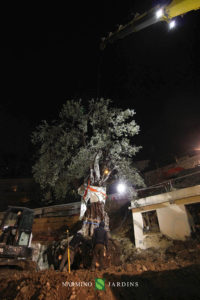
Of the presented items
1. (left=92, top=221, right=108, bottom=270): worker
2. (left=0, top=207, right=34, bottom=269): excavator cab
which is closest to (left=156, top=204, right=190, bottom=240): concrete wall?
(left=92, top=221, right=108, bottom=270): worker

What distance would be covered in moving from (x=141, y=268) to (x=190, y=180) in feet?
42.9

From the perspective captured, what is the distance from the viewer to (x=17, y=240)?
26.7ft

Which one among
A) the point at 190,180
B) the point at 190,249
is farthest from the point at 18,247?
A: the point at 190,180

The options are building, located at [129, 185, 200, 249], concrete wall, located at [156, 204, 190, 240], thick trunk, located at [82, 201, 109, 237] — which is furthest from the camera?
building, located at [129, 185, 200, 249]

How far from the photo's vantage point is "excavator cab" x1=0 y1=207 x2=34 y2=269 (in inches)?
290

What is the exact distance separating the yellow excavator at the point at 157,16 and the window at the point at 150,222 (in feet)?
43.6

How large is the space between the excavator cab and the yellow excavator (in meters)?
12.9

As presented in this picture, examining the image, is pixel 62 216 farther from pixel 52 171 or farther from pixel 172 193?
pixel 172 193

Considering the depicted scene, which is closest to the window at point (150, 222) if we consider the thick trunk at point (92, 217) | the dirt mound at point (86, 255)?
the dirt mound at point (86, 255)

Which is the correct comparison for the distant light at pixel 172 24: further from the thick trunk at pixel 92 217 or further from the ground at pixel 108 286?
the thick trunk at pixel 92 217

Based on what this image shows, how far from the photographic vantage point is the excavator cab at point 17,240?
7371 mm

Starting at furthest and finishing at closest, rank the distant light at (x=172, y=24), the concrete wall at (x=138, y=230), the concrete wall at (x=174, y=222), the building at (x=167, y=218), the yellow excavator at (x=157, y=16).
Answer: the concrete wall at (x=138, y=230) < the building at (x=167, y=218) < the concrete wall at (x=174, y=222) < the distant light at (x=172, y=24) < the yellow excavator at (x=157, y=16)

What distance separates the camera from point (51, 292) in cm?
383

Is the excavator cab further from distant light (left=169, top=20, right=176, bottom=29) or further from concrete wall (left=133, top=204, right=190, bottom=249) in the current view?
distant light (left=169, top=20, right=176, bottom=29)
